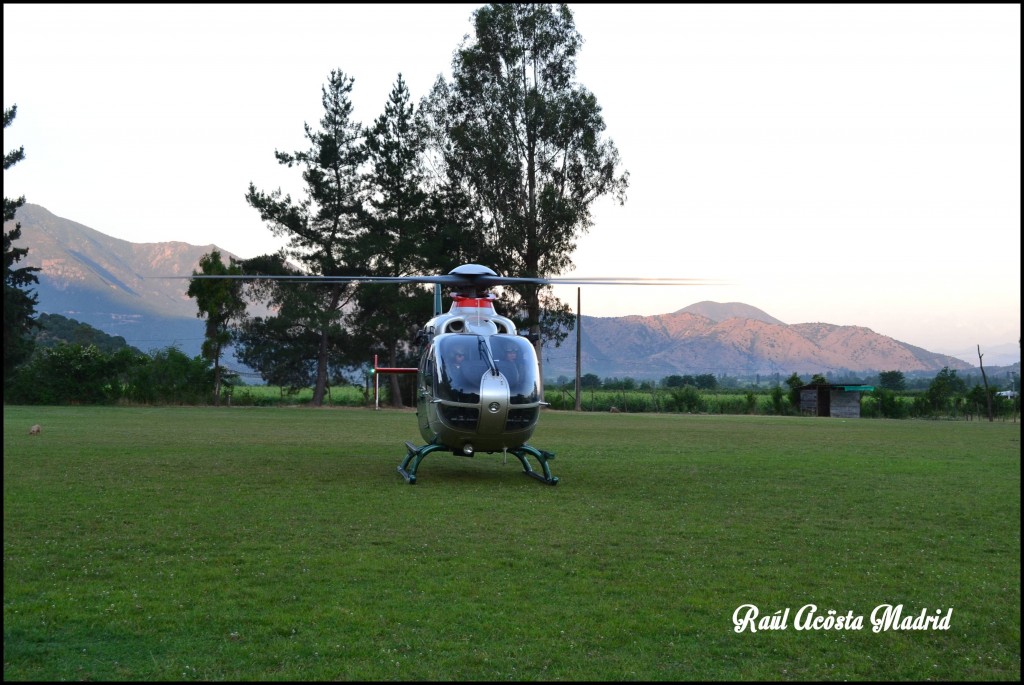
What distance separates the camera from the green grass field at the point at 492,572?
5.13 m

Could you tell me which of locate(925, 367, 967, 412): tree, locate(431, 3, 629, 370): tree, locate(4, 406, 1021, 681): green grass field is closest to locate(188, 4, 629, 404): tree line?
locate(431, 3, 629, 370): tree

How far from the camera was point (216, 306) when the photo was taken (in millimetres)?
48500

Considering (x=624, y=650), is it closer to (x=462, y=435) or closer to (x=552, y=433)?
(x=462, y=435)

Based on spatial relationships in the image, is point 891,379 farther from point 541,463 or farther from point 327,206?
point 541,463

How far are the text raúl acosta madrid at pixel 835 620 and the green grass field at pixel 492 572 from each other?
2.9 inches

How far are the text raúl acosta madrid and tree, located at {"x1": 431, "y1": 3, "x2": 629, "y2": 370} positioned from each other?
3644 cm

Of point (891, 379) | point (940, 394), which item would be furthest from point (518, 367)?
point (891, 379)

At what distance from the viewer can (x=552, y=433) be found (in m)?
26.1

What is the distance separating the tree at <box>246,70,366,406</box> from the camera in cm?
4903

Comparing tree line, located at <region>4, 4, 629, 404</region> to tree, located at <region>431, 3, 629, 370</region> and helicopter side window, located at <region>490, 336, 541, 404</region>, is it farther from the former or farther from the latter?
helicopter side window, located at <region>490, 336, 541, 404</region>

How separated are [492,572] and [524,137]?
123 feet

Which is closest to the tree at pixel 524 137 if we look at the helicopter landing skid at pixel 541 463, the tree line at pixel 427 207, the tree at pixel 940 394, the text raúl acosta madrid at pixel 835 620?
the tree line at pixel 427 207

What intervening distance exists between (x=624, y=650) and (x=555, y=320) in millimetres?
41350

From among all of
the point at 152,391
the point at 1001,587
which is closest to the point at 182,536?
the point at 1001,587
